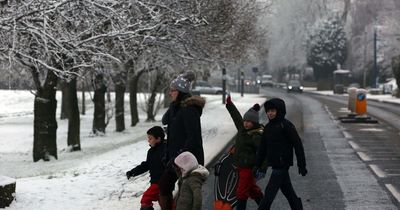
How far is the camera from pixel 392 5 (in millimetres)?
77375

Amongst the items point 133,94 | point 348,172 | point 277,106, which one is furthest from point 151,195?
point 133,94

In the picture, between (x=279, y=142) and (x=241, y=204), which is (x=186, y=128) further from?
(x=241, y=204)

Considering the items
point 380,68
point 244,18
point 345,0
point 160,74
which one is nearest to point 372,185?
point 244,18

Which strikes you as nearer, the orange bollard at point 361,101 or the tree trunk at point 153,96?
the orange bollard at point 361,101

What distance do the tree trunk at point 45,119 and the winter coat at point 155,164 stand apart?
1144cm

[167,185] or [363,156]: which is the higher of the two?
[167,185]

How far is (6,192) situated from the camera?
25.9 feet

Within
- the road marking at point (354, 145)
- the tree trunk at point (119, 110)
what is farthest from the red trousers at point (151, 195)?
the tree trunk at point (119, 110)

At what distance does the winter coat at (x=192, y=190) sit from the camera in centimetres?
652

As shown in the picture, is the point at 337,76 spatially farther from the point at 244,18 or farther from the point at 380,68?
the point at 244,18

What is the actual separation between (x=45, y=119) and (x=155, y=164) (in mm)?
11882

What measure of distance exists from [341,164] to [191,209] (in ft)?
25.1

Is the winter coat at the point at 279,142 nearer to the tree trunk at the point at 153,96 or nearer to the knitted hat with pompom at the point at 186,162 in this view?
the knitted hat with pompom at the point at 186,162

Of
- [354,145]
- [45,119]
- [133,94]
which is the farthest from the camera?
[133,94]
